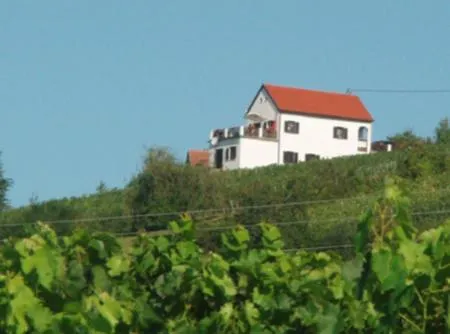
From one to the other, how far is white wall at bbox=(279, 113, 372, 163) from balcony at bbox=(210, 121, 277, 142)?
3.08ft

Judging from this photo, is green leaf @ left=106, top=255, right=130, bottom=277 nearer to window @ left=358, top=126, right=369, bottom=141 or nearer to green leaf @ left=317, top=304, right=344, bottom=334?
green leaf @ left=317, top=304, right=344, bottom=334

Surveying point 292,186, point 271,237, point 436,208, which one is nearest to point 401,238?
point 271,237

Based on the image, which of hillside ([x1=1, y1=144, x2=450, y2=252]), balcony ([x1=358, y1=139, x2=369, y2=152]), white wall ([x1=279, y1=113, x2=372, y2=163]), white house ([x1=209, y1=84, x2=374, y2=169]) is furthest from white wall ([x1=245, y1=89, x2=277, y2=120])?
hillside ([x1=1, y1=144, x2=450, y2=252])

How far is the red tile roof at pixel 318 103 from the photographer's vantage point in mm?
88562

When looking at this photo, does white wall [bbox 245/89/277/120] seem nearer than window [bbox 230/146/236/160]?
No

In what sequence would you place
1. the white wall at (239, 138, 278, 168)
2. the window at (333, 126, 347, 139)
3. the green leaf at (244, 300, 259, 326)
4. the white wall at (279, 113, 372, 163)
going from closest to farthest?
the green leaf at (244, 300, 259, 326) → the white wall at (239, 138, 278, 168) → the white wall at (279, 113, 372, 163) → the window at (333, 126, 347, 139)

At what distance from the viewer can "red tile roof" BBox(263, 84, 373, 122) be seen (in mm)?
88562

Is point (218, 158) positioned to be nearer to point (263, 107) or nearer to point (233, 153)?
point (233, 153)

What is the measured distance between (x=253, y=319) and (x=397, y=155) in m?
52.1

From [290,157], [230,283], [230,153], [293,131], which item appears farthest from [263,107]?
[230,283]

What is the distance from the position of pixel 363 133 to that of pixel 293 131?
6519 millimetres

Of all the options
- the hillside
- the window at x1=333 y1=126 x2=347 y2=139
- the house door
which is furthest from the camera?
the window at x1=333 y1=126 x2=347 y2=139

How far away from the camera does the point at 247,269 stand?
611 cm

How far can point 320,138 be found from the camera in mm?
89875
